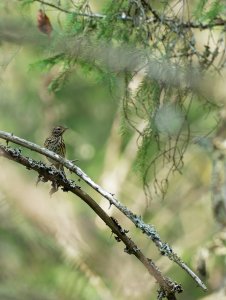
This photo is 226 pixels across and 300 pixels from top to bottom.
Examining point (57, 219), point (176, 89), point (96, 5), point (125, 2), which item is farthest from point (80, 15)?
point (96, 5)

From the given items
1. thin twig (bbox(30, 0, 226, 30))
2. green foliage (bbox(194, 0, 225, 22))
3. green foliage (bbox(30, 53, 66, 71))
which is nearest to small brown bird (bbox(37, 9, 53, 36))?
thin twig (bbox(30, 0, 226, 30))

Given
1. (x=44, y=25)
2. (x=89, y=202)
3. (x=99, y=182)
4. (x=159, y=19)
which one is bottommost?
(x=89, y=202)

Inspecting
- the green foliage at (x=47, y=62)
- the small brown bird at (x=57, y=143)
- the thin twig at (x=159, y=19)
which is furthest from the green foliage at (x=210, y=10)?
the small brown bird at (x=57, y=143)

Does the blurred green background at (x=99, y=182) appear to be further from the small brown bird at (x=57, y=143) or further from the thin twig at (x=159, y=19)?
the thin twig at (x=159, y=19)

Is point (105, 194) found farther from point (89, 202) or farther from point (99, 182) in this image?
point (99, 182)

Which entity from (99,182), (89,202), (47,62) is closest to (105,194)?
(89,202)

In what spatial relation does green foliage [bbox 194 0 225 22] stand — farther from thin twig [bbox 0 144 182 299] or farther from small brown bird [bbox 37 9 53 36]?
thin twig [bbox 0 144 182 299]

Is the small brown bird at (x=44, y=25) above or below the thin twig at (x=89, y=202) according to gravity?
above

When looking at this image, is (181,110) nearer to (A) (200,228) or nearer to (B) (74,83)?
(A) (200,228)
